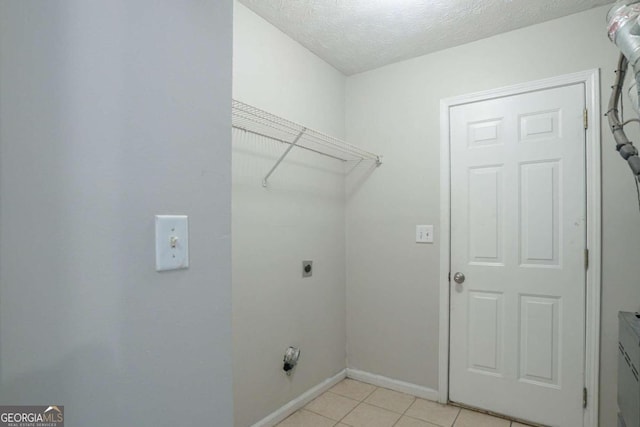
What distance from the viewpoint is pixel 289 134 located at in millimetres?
2240

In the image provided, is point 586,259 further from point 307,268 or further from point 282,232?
point 282,232

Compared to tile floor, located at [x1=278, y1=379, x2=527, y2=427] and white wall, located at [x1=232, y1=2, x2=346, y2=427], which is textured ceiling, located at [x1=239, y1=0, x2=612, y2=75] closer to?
white wall, located at [x1=232, y1=2, x2=346, y2=427]

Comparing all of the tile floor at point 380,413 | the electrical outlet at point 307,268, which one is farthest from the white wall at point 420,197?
the electrical outlet at point 307,268

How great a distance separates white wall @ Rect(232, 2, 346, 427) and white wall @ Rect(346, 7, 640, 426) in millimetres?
199

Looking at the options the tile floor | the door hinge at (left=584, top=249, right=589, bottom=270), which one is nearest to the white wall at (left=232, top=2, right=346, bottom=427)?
the tile floor

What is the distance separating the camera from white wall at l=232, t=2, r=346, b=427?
6.31 ft

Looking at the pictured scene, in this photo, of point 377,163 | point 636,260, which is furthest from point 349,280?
point 636,260

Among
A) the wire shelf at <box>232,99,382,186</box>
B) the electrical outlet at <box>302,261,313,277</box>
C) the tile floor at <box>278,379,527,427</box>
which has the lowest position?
the tile floor at <box>278,379,527,427</box>

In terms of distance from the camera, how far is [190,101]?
784mm

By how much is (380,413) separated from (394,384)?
1.20 ft

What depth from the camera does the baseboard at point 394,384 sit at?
2.38 metres

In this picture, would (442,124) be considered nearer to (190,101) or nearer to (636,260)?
(636,260)

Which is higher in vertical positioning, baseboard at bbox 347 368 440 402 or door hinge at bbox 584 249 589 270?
door hinge at bbox 584 249 589 270

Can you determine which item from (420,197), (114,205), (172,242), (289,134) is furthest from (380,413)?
(114,205)
